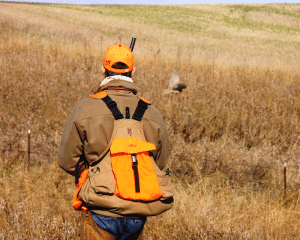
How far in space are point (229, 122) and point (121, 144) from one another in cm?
454

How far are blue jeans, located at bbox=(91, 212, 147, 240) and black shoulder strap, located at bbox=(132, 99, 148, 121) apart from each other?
61 centimetres

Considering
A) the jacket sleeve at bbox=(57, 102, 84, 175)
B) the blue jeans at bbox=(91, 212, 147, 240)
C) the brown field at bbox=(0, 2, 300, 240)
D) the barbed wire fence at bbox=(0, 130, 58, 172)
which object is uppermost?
the jacket sleeve at bbox=(57, 102, 84, 175)

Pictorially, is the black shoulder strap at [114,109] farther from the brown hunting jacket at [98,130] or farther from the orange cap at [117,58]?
the orange cap at [117,58]

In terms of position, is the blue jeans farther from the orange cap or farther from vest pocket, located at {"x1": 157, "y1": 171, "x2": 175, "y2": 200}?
the orange cap

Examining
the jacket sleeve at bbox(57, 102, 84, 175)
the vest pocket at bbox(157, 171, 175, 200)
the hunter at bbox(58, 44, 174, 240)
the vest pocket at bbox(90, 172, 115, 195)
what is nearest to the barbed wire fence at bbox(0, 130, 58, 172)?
the jacket sleeve at bbox(57, 102, 84, 175)

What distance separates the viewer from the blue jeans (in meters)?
1.77

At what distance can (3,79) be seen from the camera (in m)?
6.46

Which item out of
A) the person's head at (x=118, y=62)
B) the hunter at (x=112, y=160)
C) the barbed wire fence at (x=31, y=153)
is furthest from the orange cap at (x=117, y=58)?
the barbed wire fence at (x=31, y=153)

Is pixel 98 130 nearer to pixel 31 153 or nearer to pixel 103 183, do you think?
pixel 103 183

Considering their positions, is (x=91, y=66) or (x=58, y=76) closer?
(x=58, y=76)

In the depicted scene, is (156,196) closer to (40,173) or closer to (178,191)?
(178,191)

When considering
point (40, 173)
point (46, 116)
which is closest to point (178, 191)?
point (40, 173)

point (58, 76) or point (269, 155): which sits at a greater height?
point (58, 76)

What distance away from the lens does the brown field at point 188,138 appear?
3131 mm
